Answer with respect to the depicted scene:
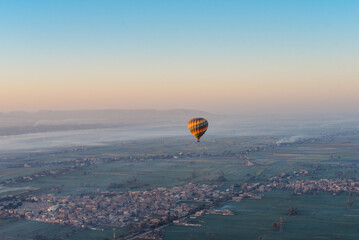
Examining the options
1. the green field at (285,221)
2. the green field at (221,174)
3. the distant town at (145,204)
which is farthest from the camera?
the distant town at (145,204)

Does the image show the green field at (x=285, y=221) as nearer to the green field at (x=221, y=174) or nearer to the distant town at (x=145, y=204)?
the green field at (x=221, y=174)

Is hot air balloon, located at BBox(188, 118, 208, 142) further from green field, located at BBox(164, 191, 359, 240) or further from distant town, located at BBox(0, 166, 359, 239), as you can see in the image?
green field, located at BBox(164, 191, 359, 240)

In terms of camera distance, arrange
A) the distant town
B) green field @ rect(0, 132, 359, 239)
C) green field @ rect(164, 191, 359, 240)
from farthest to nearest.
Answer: the distant town, green field @ rect(0, 132, 359, 239), green field @ rect(164, 191, 359, 240)

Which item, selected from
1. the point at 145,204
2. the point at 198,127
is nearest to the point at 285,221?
the point at 145,204

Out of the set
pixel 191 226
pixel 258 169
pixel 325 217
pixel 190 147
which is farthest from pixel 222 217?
pixel 190 147

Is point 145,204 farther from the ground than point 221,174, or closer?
closer

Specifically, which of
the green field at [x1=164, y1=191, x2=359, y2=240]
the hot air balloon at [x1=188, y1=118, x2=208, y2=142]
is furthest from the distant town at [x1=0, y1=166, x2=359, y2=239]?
the hot air balloon at [x1=188, y1=118, x2=208, y2=142]

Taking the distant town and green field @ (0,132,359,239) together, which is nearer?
green field @ (0,132,359,239)

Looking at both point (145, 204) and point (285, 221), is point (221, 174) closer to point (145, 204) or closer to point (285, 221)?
point (145, 204)

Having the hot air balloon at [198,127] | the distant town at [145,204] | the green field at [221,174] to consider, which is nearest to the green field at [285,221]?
the green field at [221,174]

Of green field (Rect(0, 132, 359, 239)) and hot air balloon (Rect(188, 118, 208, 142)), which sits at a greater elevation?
hot air balloon (Rect(188, 118, 208, 142))

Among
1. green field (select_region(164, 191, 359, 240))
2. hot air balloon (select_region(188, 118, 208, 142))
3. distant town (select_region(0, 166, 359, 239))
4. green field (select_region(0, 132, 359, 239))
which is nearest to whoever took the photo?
green field (select_region(164, 191, 359, 240))
